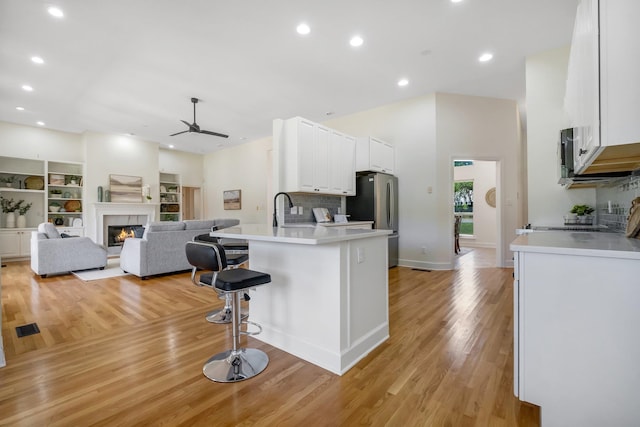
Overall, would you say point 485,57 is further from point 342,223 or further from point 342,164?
point 342,223

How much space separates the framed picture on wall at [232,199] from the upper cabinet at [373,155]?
4.70 m

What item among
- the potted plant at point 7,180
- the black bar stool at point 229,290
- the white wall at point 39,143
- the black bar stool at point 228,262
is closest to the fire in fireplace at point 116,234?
the white wall at point 39,143

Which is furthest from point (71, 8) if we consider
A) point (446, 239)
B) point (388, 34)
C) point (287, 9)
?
point (446, 239)

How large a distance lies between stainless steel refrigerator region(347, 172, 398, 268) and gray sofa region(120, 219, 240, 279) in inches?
102

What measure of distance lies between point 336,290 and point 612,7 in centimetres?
190

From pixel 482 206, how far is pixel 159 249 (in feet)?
27.5

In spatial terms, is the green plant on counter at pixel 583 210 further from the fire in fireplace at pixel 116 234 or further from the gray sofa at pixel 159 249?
the fire in fireplace at pixel 116 234

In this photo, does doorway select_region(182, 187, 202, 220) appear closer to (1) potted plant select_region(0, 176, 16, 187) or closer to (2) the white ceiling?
(1) potted plant select_region(0, 176, 16, 187)

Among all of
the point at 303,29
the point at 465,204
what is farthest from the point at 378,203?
the point at 465,204

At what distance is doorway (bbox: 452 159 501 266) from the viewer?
27.4 feet

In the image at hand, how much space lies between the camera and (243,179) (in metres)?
8.83

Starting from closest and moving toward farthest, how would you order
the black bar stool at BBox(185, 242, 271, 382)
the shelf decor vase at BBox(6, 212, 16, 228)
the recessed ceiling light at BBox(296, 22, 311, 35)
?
the black bar stool at BBox(185, 242, 271, 382)
the recessed ceiling light at BBox(296, 22, 311, 35)
the shelf decor vase at BBox(6, 212, 16, 228)

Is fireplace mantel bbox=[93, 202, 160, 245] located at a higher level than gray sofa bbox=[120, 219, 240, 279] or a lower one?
higher

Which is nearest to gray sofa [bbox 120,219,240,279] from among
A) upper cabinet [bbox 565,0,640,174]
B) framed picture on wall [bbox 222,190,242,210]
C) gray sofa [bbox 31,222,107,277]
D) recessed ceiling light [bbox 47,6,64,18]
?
gray sofa [bbox 31,222,107,277]
